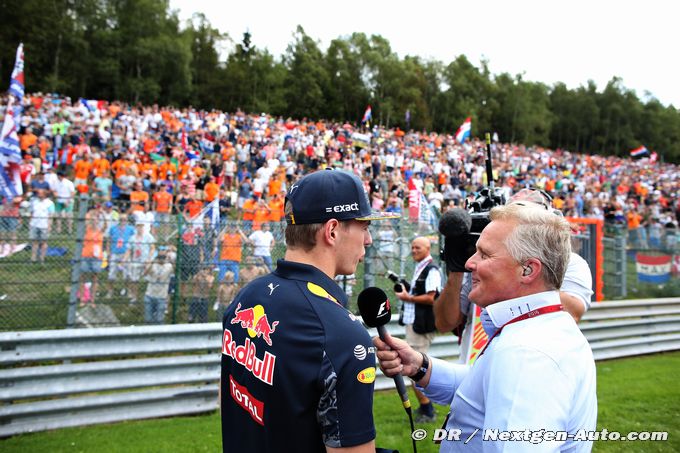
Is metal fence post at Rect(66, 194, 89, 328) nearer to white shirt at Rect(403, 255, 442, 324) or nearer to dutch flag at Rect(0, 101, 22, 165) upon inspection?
dutch flag at Rect(0, 101, 22, 165)

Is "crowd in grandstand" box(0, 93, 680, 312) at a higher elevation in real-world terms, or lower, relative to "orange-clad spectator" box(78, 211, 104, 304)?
higher

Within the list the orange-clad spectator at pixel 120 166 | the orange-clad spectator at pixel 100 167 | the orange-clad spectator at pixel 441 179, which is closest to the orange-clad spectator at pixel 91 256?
the orange-clad spectator at pixel 120 166

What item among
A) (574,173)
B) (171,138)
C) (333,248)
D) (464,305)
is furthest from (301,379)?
(574,173)

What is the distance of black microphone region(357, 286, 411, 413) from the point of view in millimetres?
2186

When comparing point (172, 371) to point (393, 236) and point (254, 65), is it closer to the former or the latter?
point (393, 236)

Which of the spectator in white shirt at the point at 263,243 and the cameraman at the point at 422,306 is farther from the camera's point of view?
the spectator in white shirt at the point at 263,243

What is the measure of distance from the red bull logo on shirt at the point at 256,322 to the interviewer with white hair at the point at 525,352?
29.0 inches

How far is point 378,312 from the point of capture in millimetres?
2189

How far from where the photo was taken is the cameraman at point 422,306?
593 centimetres

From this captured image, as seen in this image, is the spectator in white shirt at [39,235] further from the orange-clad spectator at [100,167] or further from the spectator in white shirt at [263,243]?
the orange-clad spectator at [100,167]

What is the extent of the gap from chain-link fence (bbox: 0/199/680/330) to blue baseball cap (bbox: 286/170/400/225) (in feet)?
18.7

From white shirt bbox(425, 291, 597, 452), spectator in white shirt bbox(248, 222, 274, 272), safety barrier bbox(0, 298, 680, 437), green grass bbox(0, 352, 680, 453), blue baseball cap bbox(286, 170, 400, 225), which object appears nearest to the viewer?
white shirt bbox(425, 291, 597, 452)

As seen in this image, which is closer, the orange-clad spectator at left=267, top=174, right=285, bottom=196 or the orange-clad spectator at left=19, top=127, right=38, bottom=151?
the orange-clad spectator at left=19, top=127, right=38, bottom=151

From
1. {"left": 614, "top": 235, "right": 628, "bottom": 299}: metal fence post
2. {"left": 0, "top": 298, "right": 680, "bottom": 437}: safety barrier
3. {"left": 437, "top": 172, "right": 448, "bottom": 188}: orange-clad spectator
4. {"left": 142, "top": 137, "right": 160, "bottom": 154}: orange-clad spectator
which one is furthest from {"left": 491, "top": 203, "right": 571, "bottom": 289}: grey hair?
{"left": 437, "top": 172, "right": 448, "bottom": 188}: orange-clad spectator
